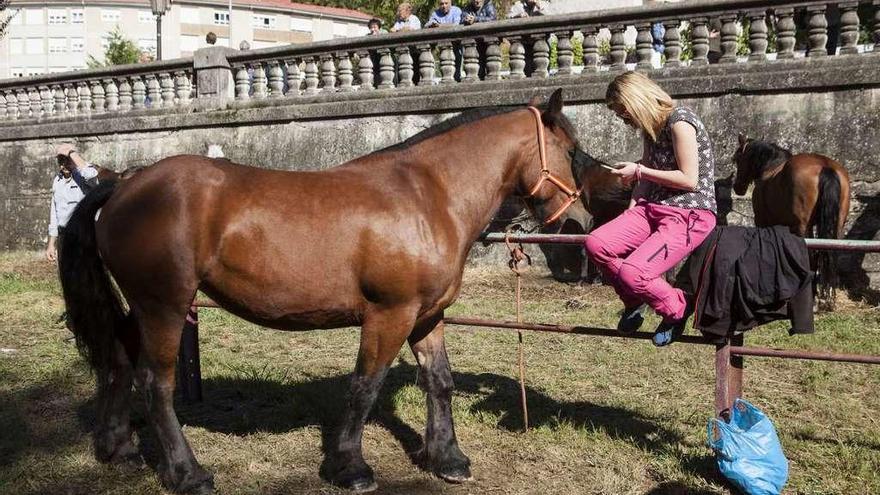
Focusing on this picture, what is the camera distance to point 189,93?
13.2 meters

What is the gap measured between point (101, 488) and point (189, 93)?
10.4 metres

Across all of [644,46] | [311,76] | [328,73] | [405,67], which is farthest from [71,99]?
[644,46]

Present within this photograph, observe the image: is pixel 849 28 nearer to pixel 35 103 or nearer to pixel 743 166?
pixel 743 166

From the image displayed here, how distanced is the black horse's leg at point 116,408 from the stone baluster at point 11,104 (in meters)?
13.6

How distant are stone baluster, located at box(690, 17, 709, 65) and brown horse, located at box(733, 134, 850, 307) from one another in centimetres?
122

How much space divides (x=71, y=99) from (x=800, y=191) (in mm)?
12987

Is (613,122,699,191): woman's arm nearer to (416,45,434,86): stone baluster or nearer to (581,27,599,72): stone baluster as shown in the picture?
(581,27,599,72): stone baluster

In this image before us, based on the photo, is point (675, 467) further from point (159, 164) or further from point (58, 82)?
point (58, 82)

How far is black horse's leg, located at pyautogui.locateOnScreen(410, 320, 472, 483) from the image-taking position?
415cm

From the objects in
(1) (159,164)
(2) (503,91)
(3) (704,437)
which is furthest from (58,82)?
(3) (704,437)

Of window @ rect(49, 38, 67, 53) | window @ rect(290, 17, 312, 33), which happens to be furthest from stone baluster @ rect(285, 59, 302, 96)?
window @ rect(49, 38, 67, 53)

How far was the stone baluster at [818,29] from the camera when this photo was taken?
882 centimetres

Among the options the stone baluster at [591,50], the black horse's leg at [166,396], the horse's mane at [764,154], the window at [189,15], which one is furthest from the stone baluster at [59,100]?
the window at [189,15]

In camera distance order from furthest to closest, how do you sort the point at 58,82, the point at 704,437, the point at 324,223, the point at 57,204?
the point at 58,82 → the point at 57,204 → the point at 704,437 → the point at 324,223
